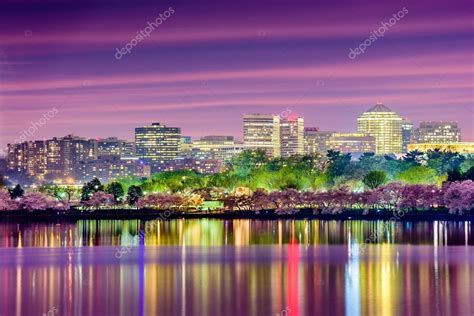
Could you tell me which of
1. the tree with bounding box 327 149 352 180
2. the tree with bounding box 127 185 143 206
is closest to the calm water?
the tree with bounding box 127 185 143 206

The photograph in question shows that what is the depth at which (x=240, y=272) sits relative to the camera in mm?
54312

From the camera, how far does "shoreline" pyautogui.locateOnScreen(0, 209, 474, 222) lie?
9906 cm

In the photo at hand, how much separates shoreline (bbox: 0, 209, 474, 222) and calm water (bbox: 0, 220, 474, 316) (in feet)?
55.7

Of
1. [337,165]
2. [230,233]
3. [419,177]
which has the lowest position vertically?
[230,233]

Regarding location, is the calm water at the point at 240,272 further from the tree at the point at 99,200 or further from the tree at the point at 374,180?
the tree at the point at 374,180

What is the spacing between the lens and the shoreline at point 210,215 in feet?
325

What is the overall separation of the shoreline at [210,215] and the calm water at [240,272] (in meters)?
17.0

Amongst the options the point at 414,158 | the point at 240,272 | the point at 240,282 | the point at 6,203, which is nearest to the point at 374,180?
the point at 6,203

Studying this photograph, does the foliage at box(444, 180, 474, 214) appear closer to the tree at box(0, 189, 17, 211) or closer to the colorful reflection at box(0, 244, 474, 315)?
the colorful reflection at box(0, 244, 474, 315)

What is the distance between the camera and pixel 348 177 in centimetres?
14100

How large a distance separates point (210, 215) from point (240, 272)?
5525cm

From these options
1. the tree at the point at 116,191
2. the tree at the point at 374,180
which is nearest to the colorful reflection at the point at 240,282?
the tree at the point at 374,180

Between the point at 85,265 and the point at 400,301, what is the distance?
18.5m

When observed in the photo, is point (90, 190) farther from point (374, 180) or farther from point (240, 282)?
point (240, 282)
